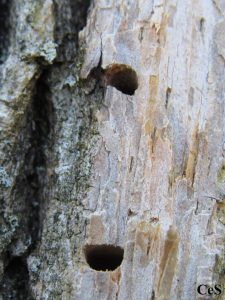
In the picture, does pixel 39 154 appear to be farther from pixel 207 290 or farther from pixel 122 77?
pixel 207 290


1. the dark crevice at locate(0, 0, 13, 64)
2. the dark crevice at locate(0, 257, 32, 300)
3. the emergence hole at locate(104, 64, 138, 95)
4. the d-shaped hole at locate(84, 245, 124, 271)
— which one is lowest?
the dark crevice at locate(0, 257, 32, 300)

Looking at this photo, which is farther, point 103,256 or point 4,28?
point 4,28

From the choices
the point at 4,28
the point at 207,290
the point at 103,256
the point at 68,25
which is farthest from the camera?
the point at 4,28

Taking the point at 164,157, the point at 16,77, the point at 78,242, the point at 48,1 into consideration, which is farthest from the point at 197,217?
the point at 48,1

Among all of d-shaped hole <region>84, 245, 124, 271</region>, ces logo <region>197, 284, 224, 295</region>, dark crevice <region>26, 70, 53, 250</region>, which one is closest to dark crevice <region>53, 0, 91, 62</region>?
dark crevice <region>26, 70, 53, 250</region>

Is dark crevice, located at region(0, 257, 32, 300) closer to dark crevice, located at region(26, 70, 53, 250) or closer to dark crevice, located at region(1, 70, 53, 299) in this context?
dark crevice, located at region(1, 70, 53, 299)

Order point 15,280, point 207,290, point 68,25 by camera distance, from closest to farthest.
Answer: point 207,290
point 15,280
point 68,25

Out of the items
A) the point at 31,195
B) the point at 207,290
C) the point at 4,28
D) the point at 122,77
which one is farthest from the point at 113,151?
the point at 4,28
